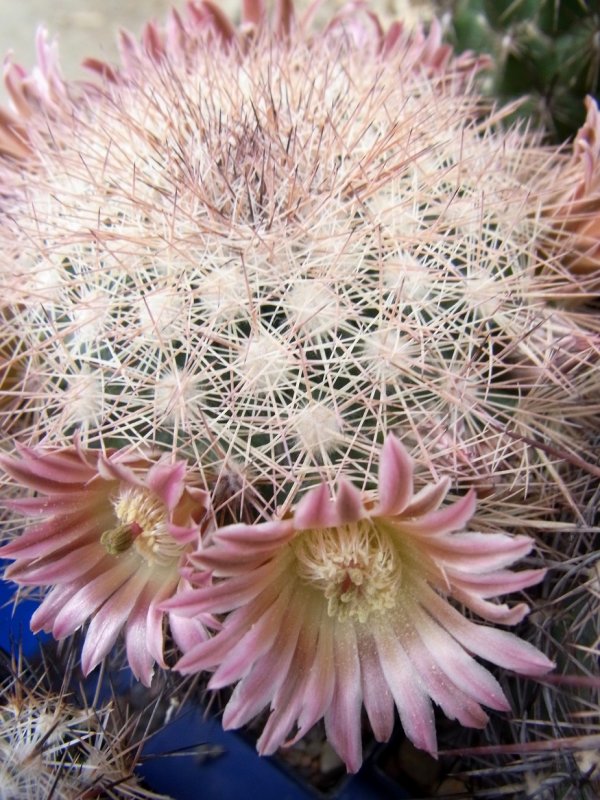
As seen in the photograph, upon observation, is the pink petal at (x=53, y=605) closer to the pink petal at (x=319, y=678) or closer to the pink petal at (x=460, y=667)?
the pink petal at (x=319, y=678)

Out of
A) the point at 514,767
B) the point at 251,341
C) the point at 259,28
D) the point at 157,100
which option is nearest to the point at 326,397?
the point at 251,341

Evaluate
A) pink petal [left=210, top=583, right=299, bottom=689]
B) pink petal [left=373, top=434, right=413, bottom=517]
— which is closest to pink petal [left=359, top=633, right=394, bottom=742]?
pink petal [left=210, top=583, right=299, bottom=689]

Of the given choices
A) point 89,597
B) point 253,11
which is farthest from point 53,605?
point 253,11

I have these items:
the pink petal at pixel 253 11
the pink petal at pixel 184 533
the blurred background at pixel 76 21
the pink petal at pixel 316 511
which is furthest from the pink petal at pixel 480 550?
the blurred background at pixel 76 21

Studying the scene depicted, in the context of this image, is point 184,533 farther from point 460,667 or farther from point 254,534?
point 460,667

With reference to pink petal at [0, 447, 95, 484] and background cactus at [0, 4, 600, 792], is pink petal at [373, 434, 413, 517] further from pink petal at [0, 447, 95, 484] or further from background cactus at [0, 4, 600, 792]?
pink petal at [0, 447, 95, 484]

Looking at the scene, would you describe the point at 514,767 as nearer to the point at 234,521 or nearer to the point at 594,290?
the point at 234,521
